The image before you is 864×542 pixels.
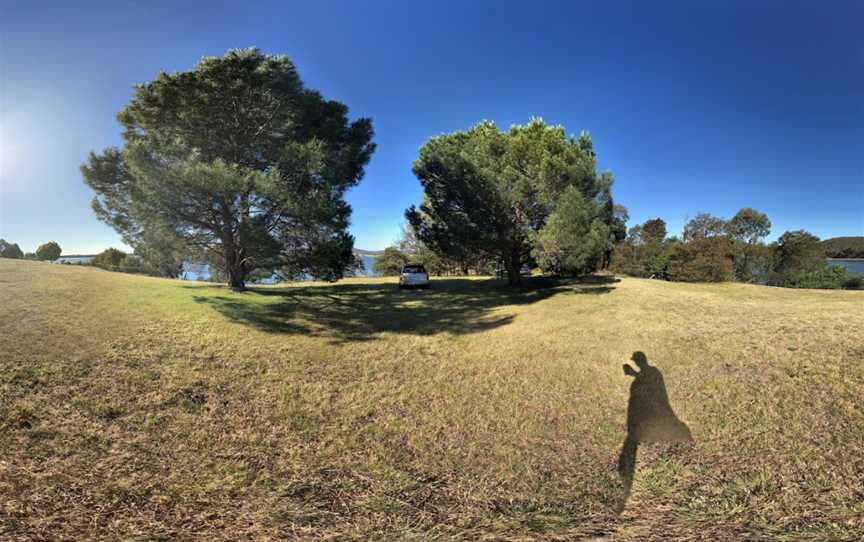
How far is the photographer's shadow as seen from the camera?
3.99 meters

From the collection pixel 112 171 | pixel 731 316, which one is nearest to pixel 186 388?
pixel 731 316

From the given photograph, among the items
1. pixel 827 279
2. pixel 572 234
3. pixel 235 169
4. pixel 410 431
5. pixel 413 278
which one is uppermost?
pixel 235 169

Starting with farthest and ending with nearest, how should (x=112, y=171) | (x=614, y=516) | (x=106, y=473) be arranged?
1. (x=112, y=171)
2. (x=106, y=473)
3. (x=614, y=516)

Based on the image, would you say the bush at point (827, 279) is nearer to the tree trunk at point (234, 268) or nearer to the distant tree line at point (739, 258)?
the distant tree line at point (739, 258)

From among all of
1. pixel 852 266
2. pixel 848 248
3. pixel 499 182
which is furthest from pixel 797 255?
pixel 848 248

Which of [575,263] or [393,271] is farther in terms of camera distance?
[393,271]

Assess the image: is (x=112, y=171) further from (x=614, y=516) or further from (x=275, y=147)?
(x=614, y=516)

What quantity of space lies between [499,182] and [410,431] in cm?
1205

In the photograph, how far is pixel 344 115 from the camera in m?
15.9

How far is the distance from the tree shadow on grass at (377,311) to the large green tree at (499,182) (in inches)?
107

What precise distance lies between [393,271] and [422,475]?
35.6m

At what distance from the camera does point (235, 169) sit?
37.9ft

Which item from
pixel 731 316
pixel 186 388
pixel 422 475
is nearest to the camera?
pixel 422 475

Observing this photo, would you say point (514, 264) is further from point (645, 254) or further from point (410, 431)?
point (645, 254)
